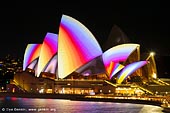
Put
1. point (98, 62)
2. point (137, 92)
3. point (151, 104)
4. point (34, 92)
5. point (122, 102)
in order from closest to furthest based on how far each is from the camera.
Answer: point (151, 104) < point (122, 102) < point (98, 62) < point (137, 92) < point (34, 92)

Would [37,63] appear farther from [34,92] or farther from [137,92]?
[137,92]

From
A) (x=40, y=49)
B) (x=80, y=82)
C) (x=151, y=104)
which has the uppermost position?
(x=40, y=49)

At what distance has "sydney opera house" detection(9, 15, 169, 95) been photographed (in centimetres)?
5378

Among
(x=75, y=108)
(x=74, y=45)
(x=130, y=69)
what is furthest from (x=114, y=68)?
(x=75, y=108)

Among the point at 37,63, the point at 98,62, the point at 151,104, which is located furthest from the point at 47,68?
the point at 151,104

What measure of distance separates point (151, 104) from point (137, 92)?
1310cm

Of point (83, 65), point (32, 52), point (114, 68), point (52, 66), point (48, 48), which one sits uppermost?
point (32, 52)

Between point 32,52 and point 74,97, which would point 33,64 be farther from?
point 74,97

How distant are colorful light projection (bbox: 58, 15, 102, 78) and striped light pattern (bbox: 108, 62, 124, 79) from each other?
9.67ft

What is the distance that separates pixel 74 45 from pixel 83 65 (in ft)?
A: 11.2

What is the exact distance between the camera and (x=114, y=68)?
57.4m

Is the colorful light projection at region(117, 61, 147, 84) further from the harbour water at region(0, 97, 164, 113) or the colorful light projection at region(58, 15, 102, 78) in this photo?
the harbour water at region(0, 97, 164, 113)

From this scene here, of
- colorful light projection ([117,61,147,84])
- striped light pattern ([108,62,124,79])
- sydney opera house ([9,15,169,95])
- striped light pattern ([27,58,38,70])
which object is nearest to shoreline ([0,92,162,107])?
sydney opera house ([9,15,169,95])

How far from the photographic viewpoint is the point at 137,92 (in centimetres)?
5922
